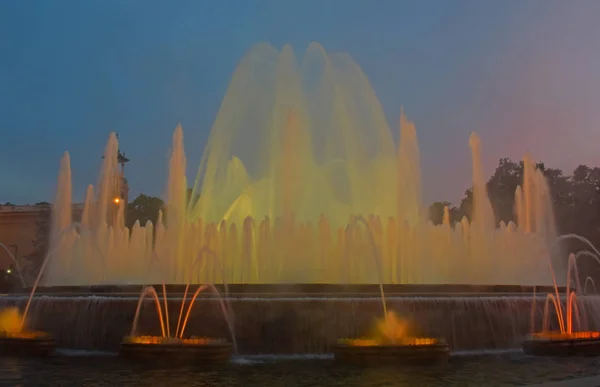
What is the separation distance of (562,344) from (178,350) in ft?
28.7

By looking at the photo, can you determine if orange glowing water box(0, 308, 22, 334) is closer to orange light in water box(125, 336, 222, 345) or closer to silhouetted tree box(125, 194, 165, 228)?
orange light in water box(125, 336, 222, 345)

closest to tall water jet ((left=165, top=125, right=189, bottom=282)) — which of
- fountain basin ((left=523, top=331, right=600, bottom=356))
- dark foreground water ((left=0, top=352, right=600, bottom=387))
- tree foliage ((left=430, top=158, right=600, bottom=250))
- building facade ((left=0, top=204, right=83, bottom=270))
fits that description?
dark foreground water ((left=0, top=352, right=600, bottom=387))

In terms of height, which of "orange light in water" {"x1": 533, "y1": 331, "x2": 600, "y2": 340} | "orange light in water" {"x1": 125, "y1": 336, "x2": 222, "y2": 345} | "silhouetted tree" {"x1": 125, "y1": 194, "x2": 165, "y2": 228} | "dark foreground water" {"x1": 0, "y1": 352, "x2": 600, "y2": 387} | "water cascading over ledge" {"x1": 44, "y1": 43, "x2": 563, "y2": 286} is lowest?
"dark foreground water" {"x1": 0, "y1": 352, "x2": 600, "y2": 387}

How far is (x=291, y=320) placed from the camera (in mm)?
14688

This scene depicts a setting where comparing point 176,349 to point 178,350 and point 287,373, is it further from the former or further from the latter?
point 287,373

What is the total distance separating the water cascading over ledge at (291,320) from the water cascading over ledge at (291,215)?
6.90 metres

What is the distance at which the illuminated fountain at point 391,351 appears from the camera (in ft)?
40.7

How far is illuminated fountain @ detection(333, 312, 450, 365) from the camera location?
12.4 m

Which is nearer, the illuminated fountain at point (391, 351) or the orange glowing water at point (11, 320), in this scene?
the illuminated fountain at point (391, 351)

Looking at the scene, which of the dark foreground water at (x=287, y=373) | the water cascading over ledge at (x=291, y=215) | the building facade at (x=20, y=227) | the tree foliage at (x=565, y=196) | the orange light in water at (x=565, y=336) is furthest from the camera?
the building facade at (x=20, y=227)

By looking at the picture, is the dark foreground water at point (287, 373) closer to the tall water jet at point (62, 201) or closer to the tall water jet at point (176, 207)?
the tall water jet at point (176, 207)

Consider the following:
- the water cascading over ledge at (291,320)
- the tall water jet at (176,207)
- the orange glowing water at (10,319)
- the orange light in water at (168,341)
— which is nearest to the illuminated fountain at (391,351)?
the water cascading over ledge at (291,320)

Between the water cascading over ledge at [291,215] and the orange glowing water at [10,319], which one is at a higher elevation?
the water cascading over ledge at [291,215]

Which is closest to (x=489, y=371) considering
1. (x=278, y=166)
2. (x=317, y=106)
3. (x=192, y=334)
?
(x=192, y=334)
